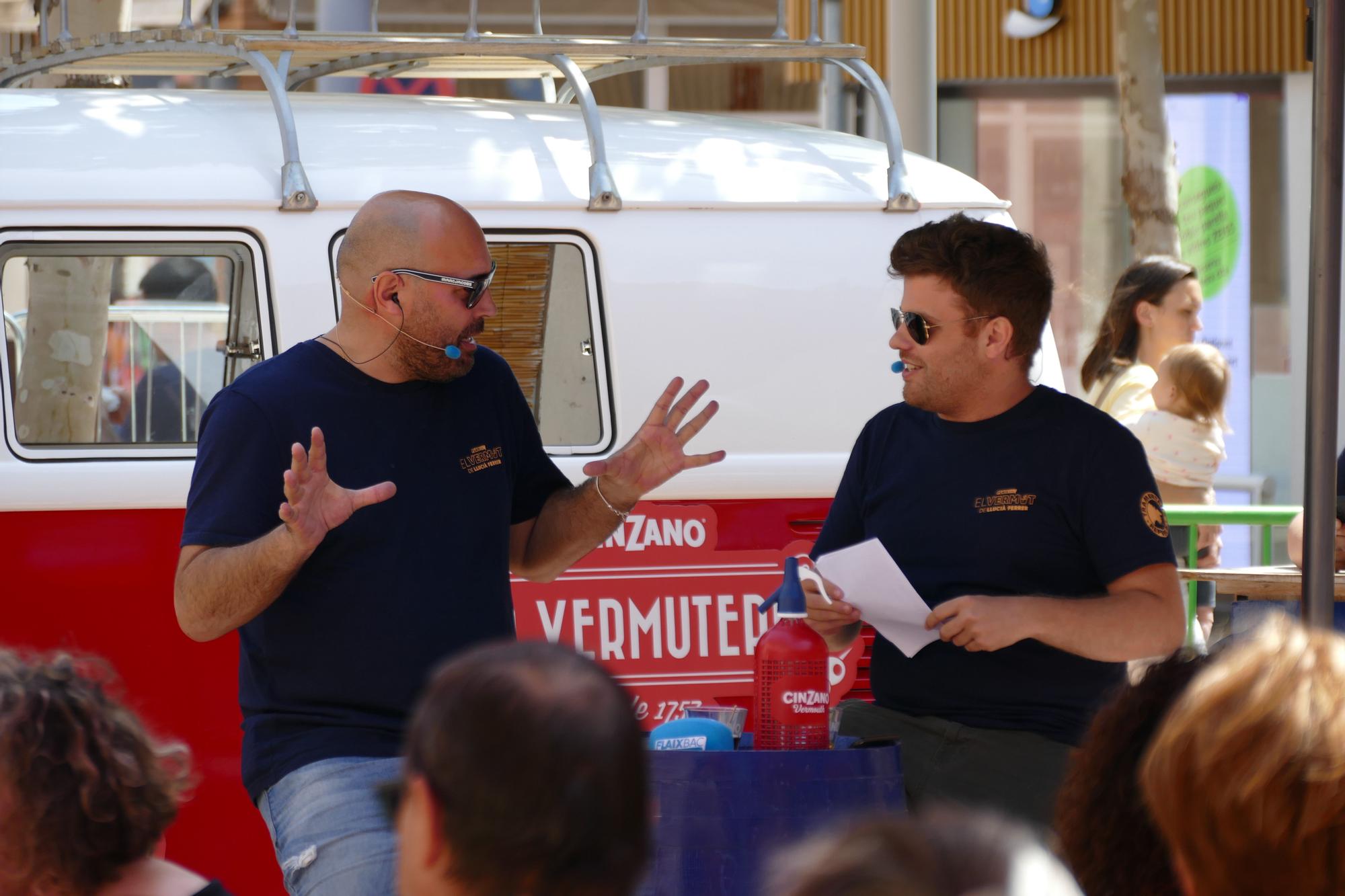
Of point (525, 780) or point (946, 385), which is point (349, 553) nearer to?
point (946, 385)

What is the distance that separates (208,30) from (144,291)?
1.00 metres

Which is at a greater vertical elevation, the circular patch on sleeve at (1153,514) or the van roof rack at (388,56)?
the van roof rack at (388,56)

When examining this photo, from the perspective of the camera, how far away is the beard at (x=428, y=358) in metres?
3.19

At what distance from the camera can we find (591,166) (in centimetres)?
488

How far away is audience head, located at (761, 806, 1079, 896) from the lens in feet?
3.61

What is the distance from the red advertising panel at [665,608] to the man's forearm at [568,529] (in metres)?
1.13

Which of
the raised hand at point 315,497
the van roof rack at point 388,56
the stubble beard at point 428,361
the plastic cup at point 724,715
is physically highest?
the van roof rack at point 388,56

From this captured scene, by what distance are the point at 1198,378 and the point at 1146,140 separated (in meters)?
2.90

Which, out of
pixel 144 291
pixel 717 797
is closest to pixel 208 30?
pixel 144 291

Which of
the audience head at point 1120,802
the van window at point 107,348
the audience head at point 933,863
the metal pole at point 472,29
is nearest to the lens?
the audience head at point 933,863

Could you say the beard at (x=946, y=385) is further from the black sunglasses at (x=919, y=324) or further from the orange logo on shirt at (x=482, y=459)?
the orange logo on shirt at (x=482, y=459)

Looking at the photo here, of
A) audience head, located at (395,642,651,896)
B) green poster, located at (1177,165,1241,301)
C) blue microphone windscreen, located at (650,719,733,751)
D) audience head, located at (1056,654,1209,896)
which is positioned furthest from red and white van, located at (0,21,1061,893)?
green poster, located at (1177,165,1241,301)

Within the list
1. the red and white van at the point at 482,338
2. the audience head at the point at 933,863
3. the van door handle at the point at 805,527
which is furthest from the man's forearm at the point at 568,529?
the audience head at the point at 933,863

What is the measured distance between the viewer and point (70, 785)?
1.91 m
